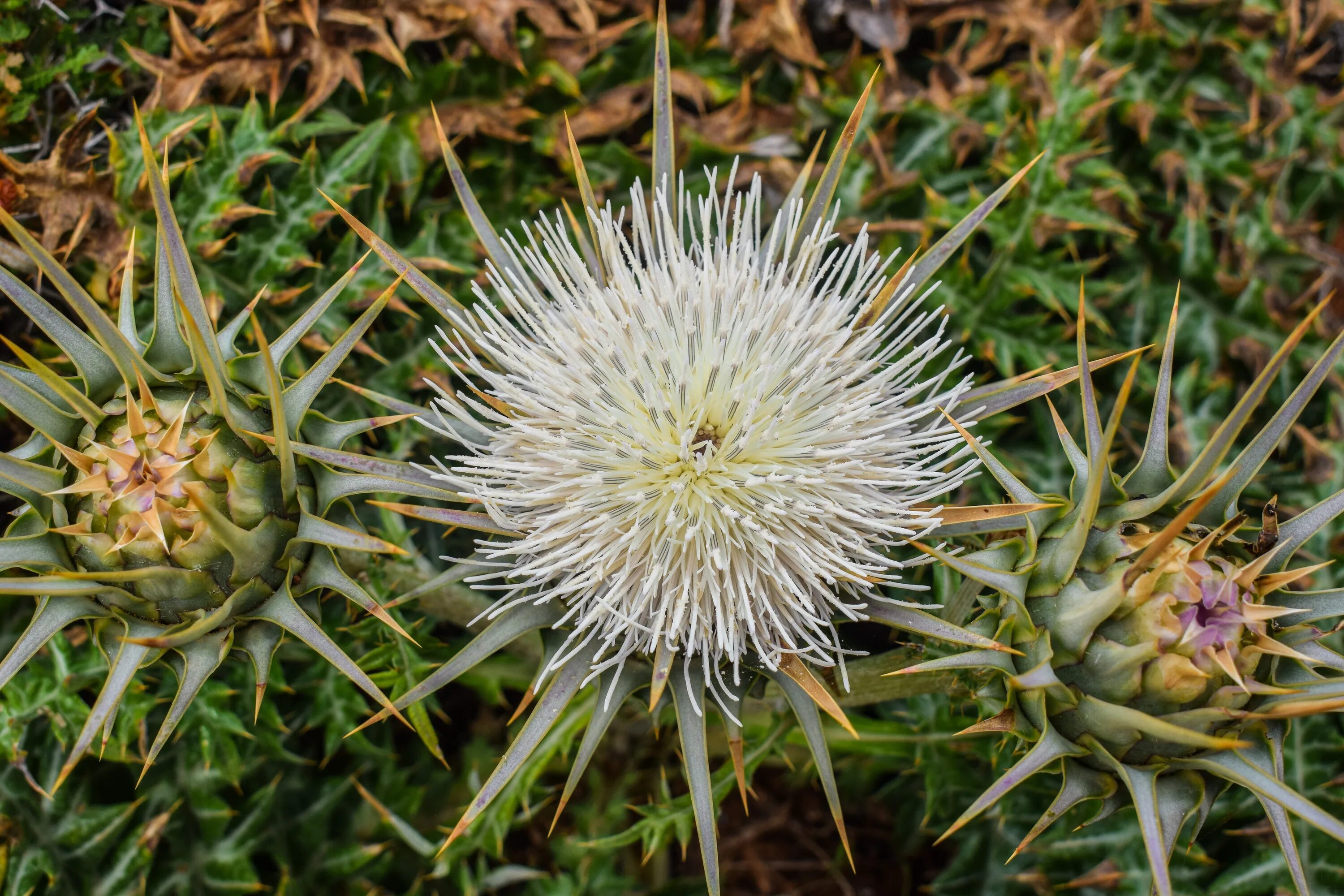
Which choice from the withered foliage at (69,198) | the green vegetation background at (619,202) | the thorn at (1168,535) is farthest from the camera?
the green vegetation background at (619,202)

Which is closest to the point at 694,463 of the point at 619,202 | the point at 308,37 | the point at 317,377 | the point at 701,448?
the point at 701,448

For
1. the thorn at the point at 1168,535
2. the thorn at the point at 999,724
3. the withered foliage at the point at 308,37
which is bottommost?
the thorn at the point at 999,724

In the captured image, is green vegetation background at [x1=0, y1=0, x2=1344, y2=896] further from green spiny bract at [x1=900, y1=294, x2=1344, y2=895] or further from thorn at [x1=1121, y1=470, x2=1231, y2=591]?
thorn at [x1=1121, y1=470, x2=1231, y2=591]

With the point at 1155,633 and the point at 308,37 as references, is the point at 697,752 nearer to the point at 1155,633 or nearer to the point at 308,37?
the point at 1155,633

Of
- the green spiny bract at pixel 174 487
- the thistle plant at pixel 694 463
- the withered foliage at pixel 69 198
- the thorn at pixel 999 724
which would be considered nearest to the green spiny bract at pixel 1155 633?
the thorn at pixel 999 724

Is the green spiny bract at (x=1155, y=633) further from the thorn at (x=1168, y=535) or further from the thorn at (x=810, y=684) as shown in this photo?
the thorn at (x=810, y=684)

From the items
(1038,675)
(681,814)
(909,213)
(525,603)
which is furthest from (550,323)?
(909,213)

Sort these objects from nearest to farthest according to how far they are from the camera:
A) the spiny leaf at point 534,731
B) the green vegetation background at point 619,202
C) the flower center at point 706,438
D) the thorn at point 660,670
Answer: the spiny leaf at point 534,731 → the thorn at point 660,670 → the flower center at point 706,438 → the green vegetation background at point 619,202
